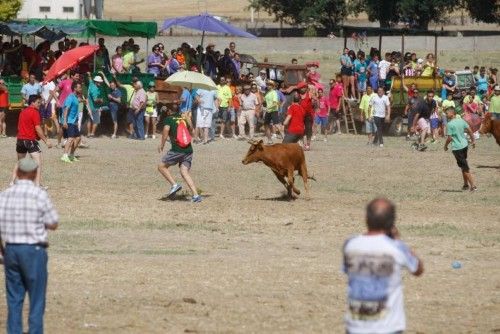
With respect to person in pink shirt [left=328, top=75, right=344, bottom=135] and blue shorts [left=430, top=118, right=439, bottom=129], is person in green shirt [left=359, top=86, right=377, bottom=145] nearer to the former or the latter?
person in pink shirt [left=328, top=75, right=344, bottom=135]

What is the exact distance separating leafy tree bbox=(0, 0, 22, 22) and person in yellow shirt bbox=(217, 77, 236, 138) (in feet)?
96.1

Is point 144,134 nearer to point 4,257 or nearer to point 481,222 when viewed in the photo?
point 481,222

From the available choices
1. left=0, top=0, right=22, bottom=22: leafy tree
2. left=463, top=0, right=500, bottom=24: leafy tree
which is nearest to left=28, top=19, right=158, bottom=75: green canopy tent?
left=0, top=0, right=22, bottom=22: leafy tree

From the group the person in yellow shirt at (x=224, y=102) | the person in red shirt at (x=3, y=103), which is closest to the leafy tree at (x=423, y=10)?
the person in yellow shirt at (x=224, y=102)

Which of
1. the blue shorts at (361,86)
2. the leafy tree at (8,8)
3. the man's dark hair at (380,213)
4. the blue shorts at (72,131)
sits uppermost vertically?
the leafy tree at (8,8)

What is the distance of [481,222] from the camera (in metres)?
20.8

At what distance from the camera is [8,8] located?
67438mm

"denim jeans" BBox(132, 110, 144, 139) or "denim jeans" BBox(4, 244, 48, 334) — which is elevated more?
"denim jeans" BBox(4, 244, 48, 334)

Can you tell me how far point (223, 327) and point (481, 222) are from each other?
29.7 ft

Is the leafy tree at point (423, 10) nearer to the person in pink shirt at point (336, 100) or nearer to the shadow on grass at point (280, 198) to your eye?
the person in pink shirt at point (336, 100)

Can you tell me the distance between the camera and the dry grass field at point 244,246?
1309 cm

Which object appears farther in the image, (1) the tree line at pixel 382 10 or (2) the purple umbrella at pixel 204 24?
(1) the tree line at pixel 382 10

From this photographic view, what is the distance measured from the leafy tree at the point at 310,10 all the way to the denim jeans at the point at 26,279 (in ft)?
237

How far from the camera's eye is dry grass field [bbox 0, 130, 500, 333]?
13.1 m
